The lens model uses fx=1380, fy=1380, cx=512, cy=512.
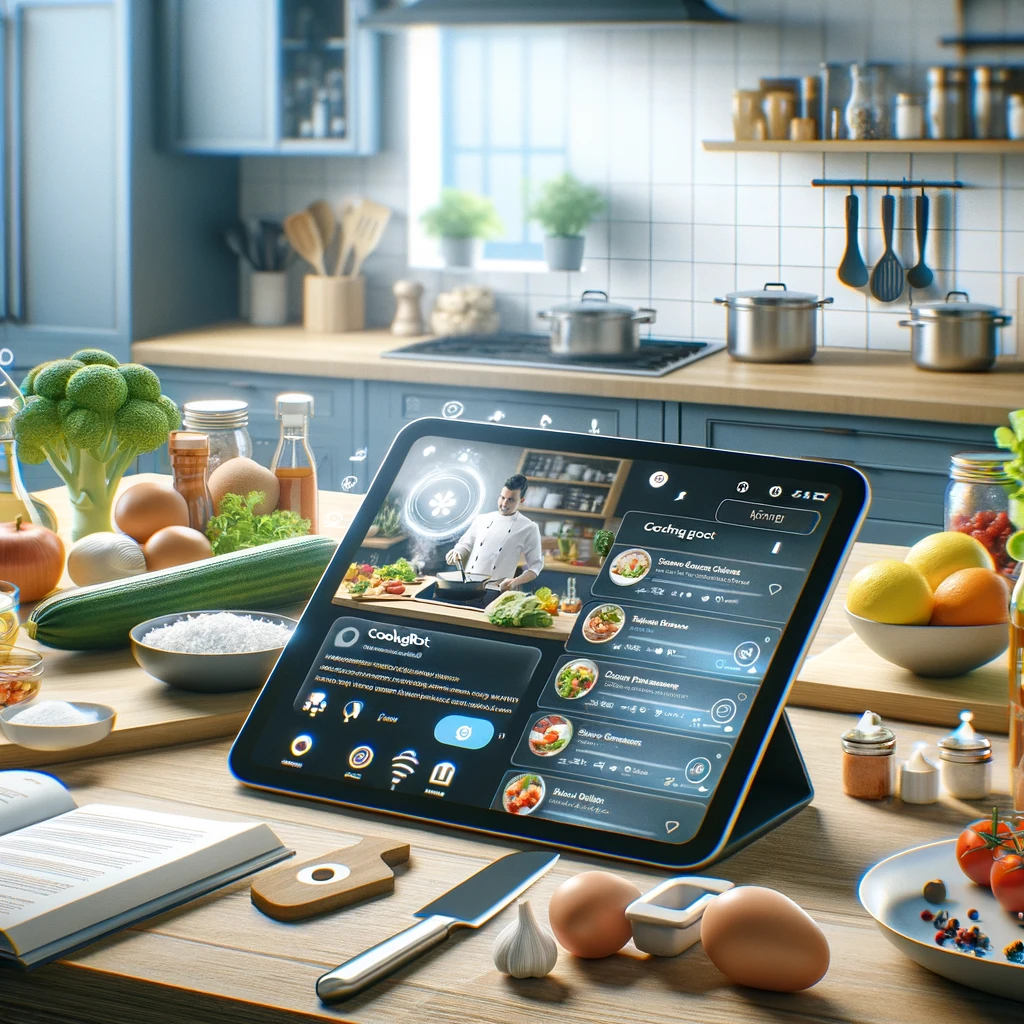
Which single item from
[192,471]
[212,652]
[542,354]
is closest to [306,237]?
[542,354]

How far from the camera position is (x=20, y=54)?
13.2 feet

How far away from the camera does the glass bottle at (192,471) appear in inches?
68.5

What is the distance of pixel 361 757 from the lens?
1.06 m

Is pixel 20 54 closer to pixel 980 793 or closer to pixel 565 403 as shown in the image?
pixel 565 403

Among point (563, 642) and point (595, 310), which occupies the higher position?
point (595, 310)

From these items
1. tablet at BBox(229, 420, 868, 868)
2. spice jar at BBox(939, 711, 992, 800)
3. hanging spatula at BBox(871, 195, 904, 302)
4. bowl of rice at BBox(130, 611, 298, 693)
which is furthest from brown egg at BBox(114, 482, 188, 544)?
hanging spatula at BBox(871, 195, 904, 302)

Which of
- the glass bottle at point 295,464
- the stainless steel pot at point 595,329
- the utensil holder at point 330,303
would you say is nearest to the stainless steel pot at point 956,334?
the stainless steel pot at point 595,329

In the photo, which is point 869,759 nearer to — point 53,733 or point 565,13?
point 53,733

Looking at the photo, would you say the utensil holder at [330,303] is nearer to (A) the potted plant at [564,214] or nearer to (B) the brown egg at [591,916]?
(A) the potted plant at [564,214]

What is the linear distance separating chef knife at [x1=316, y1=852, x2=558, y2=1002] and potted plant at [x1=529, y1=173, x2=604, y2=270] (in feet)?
10.7

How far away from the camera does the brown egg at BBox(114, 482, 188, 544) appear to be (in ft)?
5.57

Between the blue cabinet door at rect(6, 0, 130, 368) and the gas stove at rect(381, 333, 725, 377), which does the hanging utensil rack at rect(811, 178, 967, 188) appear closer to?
the gas stove at rect(381, 333, 725, 377)

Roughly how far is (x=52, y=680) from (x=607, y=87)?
3150 millimetres

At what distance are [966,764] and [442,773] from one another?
407mm
